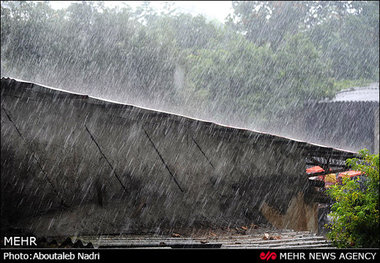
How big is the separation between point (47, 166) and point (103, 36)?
1226 cm

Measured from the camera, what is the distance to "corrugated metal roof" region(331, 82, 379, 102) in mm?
23469

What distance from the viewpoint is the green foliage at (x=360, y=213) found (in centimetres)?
645

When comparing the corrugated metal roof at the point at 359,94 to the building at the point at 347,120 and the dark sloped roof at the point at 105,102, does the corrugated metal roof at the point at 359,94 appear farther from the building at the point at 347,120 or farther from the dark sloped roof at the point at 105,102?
the dark sloped roof at the point at 105,102

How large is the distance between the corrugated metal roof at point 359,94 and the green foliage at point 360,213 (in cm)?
1779

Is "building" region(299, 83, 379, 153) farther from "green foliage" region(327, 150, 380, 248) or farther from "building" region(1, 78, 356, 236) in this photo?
"green foliage" region(327, 150, 380, 248)

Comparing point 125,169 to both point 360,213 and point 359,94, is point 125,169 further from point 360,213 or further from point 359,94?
point 359,94

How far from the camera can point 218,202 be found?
8453 millimetres

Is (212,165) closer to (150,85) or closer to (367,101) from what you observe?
(150,85)

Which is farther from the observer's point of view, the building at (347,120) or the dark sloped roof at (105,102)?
the building at (347,120)

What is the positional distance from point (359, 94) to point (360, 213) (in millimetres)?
19587
